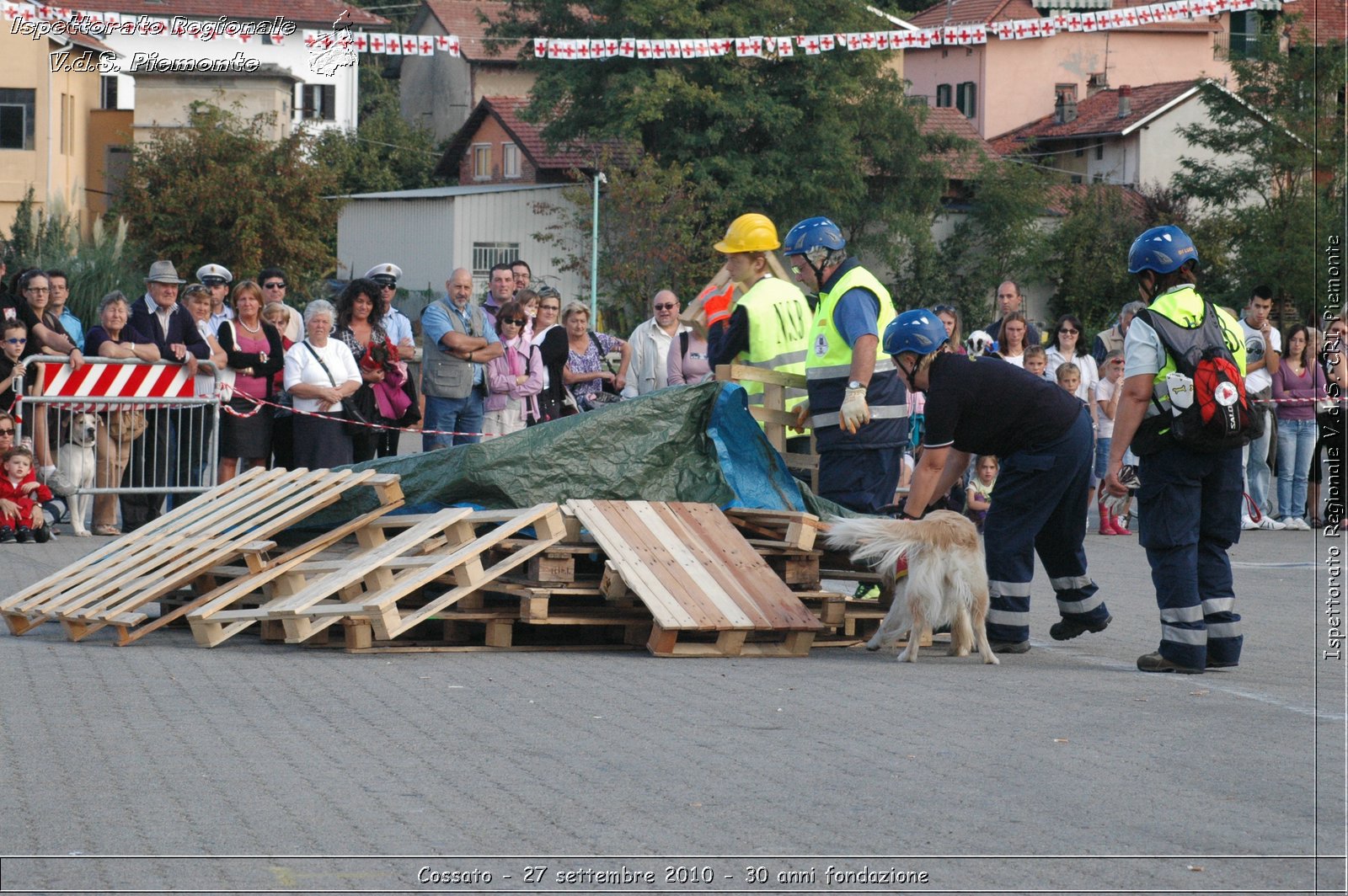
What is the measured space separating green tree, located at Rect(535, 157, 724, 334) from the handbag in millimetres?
39521

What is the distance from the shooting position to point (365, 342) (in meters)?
14.3

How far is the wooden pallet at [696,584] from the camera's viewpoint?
889cm

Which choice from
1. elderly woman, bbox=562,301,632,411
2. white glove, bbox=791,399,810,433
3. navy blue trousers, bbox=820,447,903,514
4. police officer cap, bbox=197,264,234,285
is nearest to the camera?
navy blue trousers, bbox=820,447,903,514

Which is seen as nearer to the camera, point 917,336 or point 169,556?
point 917,336

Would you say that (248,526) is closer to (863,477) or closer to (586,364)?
(863,477)

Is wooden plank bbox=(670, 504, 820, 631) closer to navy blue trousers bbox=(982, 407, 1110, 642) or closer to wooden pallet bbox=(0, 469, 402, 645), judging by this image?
navy blue trousers bbox=(982, 407, 1110, 642)

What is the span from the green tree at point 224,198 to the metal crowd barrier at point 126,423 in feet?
116

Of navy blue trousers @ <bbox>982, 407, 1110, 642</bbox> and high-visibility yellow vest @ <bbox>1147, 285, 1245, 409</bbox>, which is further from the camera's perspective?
navy blue trousers @ <bbox>982, 407, 1110, 642</bbox>

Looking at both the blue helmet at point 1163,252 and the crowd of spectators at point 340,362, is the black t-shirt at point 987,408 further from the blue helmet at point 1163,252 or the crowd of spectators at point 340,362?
the crowd of spectators at point 340,362

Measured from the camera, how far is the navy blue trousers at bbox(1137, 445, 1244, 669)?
27.7ft

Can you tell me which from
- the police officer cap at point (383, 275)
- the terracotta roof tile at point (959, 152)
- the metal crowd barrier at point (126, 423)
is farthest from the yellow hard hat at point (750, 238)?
the terracotta roof tile at point (959, 152)

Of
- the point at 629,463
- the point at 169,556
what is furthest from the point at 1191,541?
the point at 169,556

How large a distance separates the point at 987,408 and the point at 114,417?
29.0 ft

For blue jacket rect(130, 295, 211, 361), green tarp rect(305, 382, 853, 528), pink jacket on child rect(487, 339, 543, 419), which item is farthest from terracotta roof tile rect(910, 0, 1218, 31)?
green tarp rect(305, 382, 853, 528)
